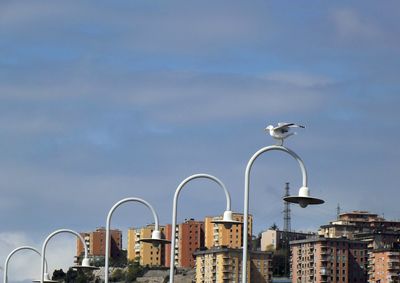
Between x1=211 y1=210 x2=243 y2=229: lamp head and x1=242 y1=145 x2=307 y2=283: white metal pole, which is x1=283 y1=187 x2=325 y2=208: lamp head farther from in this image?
x1=211 y1=210 x2=243 y2=229: lamp head

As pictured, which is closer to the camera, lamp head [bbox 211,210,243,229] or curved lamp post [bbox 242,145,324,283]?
curved lamp post [bbox 242,145,324,283]

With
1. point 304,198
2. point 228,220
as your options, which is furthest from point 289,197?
point 228,220

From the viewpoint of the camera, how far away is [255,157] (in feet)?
112

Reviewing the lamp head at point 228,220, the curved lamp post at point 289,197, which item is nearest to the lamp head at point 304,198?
the curved lamp post at point 289,197

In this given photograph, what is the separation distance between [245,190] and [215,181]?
8.85 feet

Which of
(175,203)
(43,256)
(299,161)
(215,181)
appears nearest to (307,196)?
(299,161)

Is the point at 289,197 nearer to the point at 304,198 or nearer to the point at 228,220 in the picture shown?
the point at 304,198

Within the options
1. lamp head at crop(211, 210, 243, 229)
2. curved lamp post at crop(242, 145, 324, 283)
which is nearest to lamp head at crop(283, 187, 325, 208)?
curved lamp post at crop(242, 145, 324, 283)

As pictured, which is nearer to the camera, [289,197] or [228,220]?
[289,197]

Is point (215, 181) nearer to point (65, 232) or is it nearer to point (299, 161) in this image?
point (299, 161)

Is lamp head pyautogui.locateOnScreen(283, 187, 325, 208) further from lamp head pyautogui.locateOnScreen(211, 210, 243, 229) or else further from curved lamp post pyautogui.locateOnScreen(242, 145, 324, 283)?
lamp head pyautogui.locateOnScreen(211, 210, 243, 229)

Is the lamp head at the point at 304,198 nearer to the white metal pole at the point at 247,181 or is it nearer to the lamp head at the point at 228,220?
the white metal pole at the point at 247,181

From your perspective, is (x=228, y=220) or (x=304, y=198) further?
(x=228, y=220)

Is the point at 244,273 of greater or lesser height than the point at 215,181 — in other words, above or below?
below
